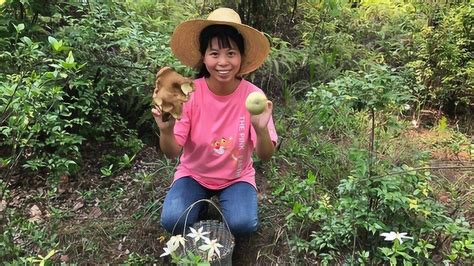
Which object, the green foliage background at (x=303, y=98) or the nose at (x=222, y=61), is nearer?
the green foliage background at (x=303, y=98)

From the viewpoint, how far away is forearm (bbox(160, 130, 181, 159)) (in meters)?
2.31

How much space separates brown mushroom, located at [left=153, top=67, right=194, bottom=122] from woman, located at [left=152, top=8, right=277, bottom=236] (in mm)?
228

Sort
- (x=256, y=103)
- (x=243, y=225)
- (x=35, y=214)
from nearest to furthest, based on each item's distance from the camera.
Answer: (x=256, y=103) < (x=243, y=225) < (x=35, y=214)

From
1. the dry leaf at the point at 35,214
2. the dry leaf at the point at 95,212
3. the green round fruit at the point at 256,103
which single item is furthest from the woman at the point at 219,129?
the dry leaf at the point at 35,214

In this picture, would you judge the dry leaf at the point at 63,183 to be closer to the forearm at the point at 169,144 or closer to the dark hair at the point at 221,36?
the forearm at the point at 169,144

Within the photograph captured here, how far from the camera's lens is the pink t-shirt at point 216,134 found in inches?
99.9

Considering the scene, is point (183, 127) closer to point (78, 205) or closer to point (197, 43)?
point (197, 43)

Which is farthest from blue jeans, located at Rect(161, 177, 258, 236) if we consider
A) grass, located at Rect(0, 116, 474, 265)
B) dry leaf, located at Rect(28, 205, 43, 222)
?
dry leaf, located at Rect(28, 205, 43, 222)

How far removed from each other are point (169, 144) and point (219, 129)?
32 cm

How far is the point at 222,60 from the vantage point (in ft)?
7.86

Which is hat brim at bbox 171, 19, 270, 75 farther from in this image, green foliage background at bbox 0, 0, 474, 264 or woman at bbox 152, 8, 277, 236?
green foliage background at bbox 0, 0, 474, 264

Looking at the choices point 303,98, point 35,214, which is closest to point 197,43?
point 35,214

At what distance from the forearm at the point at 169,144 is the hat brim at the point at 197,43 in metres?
0.56

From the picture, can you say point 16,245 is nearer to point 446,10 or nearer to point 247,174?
A: point 247,174
